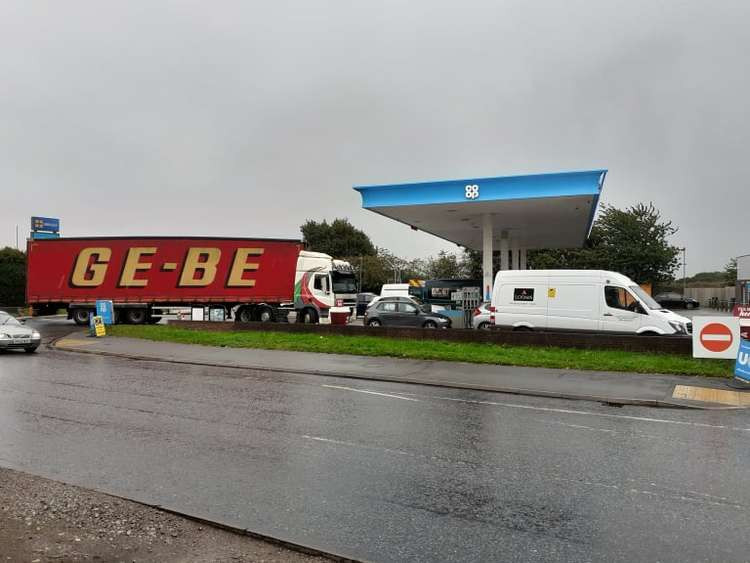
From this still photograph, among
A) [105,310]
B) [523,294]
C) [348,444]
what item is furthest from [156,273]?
[348,444]

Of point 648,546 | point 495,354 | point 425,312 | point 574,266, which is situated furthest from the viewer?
point 574,266

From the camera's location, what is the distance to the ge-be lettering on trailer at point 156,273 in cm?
2723

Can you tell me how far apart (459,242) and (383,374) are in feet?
97.9

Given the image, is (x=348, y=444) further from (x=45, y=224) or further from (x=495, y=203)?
(x=45, y=224)

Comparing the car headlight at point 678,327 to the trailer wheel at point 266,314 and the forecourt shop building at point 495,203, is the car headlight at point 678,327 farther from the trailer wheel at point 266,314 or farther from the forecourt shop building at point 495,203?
the trailer wheel at point 266,314

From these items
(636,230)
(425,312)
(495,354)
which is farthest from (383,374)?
(636,230)

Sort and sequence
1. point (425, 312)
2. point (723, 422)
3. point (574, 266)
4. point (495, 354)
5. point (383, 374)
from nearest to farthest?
point (723, 422)
point (383, 374)
point (495, 354)
point (425, 312)
point (574, 266)

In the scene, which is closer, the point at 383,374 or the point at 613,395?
the point at 613,395

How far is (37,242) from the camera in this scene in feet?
89.4

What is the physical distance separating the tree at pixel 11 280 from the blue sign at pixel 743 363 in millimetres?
49944

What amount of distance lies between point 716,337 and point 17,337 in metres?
19.5

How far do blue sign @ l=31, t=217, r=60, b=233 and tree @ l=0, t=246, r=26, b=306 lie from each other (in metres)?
5.93

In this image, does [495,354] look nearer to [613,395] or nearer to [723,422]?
[613,395]

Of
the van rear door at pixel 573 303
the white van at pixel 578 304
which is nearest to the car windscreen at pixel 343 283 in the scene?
the white van at pixel 578 304
